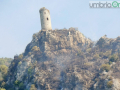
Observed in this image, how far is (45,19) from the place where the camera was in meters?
58.0

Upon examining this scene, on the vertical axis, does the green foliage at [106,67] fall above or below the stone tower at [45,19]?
below

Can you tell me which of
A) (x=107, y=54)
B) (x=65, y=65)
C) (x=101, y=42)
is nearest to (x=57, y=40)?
(x=65, y=65)

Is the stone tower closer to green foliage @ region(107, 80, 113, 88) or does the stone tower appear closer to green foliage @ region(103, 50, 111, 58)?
green foliage @ region(103, 50, 111, 58)

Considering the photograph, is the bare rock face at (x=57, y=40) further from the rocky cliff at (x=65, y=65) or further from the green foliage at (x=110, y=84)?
the green foliage at (x=110, y=84)

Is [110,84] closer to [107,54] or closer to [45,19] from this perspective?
[107,54]

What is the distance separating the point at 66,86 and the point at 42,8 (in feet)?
103

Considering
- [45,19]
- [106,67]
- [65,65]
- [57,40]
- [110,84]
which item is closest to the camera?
[110,84]

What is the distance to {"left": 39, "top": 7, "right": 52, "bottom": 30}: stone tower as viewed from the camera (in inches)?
2292

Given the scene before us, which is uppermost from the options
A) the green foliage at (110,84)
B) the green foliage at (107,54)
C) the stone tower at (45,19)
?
the stone tower at (45,19)

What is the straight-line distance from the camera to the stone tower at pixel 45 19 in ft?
191

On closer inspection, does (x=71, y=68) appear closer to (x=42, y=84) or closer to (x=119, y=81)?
(x=42, y=84)

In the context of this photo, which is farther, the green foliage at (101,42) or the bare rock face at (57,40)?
the bare rock face at (57,40)

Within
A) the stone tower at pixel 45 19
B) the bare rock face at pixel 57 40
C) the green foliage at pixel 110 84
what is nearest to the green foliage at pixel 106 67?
the green foliage at pixel 110 84

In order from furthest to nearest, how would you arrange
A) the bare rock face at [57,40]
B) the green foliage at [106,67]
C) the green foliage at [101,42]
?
the bare rock face at [57,40], the green foliage at [101,42], the green foliage at [106,67]
